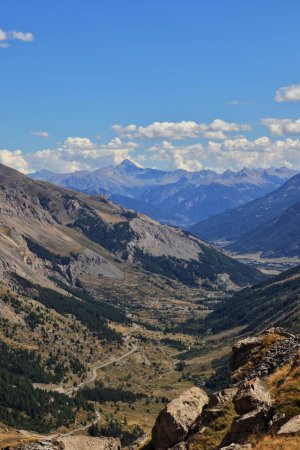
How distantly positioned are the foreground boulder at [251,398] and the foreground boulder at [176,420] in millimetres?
9270

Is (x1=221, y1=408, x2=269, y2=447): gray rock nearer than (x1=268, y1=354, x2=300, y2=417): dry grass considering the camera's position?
Yes

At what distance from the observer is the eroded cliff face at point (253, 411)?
38.8 metres

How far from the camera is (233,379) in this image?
2299 inches

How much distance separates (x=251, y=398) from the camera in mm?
43531

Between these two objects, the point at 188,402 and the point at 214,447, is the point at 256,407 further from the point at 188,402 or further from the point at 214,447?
the point at 188,402

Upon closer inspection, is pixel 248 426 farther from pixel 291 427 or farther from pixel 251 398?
pixel 291 427

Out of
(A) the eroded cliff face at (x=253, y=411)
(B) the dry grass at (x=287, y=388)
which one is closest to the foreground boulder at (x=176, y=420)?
(A) the eroded cliff face at (x=253, y=411)

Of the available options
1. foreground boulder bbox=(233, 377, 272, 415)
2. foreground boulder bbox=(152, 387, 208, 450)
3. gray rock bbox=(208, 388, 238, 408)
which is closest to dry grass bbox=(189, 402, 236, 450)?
gray rock bbox=(208, 388, 238, 408)

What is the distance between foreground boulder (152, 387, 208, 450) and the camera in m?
52.1

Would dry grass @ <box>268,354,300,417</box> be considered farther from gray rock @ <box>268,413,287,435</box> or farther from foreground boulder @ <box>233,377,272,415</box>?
foreground boulder @ <box>233,377,272,415</box>

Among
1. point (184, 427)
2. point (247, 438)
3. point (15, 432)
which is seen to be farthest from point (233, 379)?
point (15, 432)

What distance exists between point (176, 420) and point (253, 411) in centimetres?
1267

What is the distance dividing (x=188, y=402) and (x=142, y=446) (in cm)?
709

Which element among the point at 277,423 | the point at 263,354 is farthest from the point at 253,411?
the point at 263,354
